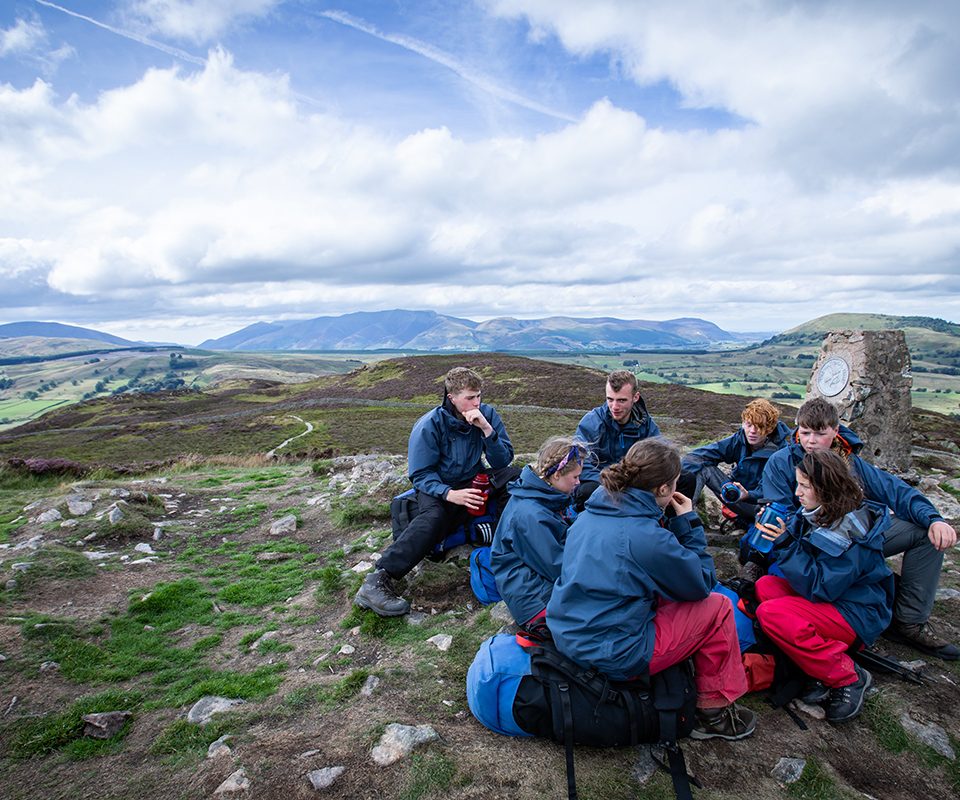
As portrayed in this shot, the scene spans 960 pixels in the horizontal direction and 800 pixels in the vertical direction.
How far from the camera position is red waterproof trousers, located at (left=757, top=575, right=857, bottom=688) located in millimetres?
4434

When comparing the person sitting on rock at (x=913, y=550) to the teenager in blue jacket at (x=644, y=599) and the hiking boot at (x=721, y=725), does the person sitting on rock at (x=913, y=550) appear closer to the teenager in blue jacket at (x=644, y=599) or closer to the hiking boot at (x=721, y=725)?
the teenager in blue jacket at (x=644, y=599)

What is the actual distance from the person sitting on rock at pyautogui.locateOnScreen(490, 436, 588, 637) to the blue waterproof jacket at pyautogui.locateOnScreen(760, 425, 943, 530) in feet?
9.83

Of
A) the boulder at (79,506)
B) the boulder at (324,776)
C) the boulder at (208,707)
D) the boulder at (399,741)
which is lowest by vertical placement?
the boulder at (79,506)

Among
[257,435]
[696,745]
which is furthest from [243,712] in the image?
[257,435]

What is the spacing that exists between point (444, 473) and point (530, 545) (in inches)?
108

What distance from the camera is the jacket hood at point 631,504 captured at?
398cm

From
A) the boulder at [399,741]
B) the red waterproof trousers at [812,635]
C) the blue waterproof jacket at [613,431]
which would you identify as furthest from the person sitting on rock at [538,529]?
the blue waterproof jacket at [613,431]

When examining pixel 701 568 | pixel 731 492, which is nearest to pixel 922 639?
pixel 731 492

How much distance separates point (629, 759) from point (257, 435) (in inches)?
1873

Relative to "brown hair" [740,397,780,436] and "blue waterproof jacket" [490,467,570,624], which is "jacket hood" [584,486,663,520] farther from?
"brown hair" [740,397,780,436]

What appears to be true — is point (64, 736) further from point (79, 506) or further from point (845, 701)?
point (79, 506)

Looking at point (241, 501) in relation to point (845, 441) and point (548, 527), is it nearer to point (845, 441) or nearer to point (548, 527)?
point (548, 527)

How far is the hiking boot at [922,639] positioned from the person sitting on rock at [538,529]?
380cm

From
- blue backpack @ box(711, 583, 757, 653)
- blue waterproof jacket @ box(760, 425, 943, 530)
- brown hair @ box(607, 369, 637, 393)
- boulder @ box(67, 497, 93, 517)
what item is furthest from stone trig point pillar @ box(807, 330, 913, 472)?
boulder @ box(67, 497, 93, 517)
